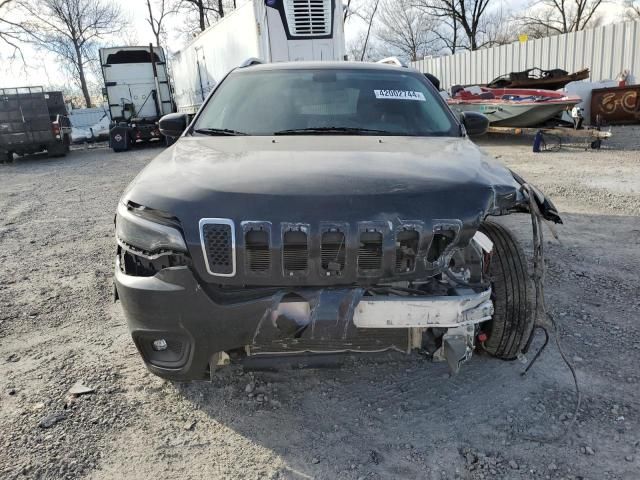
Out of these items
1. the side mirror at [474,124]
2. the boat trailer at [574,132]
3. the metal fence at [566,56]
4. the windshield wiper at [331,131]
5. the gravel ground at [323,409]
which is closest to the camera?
the gravel ground at [323,409]

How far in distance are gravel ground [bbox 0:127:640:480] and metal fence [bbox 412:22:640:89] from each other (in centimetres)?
1344

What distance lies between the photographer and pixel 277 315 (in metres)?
2.09

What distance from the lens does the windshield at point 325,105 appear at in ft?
11.1

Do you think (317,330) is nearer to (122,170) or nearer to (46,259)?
(46,259)

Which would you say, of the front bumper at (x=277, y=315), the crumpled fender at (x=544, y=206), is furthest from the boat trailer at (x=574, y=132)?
the front bumper at (x=277, y=315)

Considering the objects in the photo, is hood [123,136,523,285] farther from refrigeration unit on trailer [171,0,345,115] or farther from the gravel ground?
refrigeration unit on trailer [171,0,345,115]

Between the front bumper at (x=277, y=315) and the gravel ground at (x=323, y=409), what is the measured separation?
444mm

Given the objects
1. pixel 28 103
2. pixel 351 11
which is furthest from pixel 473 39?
pixel 28 103

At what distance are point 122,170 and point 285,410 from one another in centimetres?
1098

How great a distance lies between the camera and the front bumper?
6.85ft

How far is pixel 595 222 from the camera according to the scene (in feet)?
18.5

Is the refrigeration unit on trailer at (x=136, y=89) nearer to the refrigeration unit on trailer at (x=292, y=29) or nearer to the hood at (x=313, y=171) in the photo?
the refrigeration unit on trailer at (x=292, y=29)

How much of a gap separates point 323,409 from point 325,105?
2.06 meters

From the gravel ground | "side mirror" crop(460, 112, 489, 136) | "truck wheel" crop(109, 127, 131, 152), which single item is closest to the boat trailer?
the gravel ground
